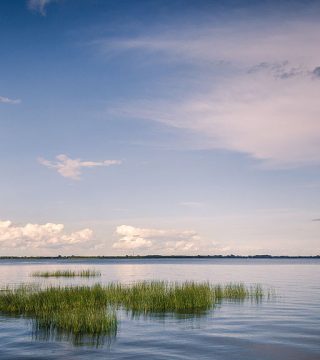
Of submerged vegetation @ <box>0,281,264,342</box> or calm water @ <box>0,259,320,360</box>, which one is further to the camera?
submerged vegetation @ <box>0,281,264,342</box>

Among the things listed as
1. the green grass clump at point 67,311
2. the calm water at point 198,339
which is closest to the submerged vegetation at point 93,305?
the green grass clump at point 67,311

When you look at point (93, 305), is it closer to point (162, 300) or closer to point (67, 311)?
point (67, 311)

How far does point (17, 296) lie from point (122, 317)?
27.2ft

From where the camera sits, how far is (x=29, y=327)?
25.2 meters

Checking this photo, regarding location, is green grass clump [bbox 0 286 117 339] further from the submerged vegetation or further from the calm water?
the calm water

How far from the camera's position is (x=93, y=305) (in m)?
30.2

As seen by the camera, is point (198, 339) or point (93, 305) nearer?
point (198, 339)

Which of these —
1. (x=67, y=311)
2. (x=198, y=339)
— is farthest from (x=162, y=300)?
(x=198, y=339)

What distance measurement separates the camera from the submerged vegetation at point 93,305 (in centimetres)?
2364

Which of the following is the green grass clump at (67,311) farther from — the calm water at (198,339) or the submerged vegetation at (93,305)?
the calm water at (198,339)

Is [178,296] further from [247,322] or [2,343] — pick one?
[2,343]

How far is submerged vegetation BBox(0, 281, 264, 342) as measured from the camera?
77.6 ft

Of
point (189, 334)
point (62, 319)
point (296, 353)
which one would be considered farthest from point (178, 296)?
point (296, 353)

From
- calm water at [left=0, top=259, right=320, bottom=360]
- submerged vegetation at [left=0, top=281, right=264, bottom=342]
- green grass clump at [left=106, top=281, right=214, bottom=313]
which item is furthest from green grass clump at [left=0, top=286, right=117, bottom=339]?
green grass clump at [left=106, top=281, right=214, bottom=313]
